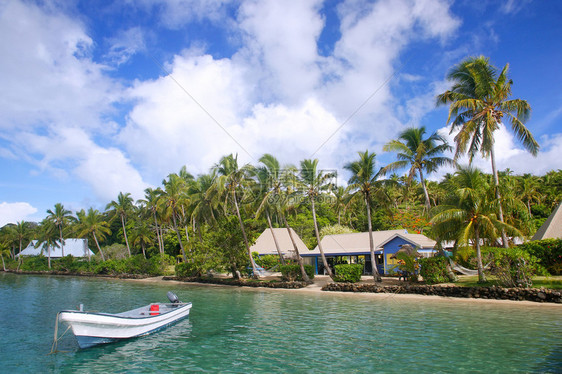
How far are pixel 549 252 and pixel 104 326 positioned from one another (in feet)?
81.1

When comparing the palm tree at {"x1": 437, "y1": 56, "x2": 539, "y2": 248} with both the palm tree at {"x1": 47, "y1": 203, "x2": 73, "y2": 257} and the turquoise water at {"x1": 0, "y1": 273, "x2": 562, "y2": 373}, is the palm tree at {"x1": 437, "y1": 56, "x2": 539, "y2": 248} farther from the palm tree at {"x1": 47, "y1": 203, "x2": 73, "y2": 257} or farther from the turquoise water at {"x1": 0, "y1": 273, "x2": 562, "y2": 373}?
the palm tree at {"x1": 47, "y1": 203, "x2": 73, "y2": 257}

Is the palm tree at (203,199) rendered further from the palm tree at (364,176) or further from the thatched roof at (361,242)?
the palm tree at (364,176)

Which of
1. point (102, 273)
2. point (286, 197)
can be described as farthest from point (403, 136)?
point (102, 273)

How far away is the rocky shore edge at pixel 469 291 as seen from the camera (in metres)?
17.1

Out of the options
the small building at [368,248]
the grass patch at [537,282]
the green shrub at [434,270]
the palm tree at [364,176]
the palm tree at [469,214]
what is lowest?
the grass patch at [537,282]

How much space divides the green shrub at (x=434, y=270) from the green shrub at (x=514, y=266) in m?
3.92

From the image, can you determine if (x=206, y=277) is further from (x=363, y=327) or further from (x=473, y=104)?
(x=473, y=104)

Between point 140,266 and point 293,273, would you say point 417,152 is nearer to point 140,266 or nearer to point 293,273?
point 293,273

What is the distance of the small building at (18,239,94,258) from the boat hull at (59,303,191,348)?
61.5 m

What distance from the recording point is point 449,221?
2048 cm

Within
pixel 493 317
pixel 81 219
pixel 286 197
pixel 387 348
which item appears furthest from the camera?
pixel 81 219

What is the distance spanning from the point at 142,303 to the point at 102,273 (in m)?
34.7

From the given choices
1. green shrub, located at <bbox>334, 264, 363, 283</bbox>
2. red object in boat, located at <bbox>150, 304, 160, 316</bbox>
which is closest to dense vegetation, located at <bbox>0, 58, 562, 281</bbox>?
green shrub, located at <bbox>334, 264, 363, 283</bbox>

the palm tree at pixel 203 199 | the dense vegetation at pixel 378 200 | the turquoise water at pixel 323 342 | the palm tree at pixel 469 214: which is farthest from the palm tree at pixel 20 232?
the palm tree at pixel 469 214
